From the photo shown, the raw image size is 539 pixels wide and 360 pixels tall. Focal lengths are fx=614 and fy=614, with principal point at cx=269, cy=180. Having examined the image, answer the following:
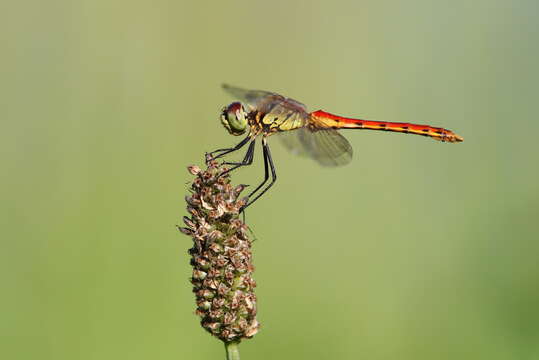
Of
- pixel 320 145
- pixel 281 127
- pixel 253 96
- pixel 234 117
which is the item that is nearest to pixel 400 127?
pixel 320 145

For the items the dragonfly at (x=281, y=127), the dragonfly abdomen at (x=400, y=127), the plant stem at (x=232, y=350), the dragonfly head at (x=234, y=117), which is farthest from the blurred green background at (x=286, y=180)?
the plant stem at (x=232, y=350)

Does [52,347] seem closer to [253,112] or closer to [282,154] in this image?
[253,112]

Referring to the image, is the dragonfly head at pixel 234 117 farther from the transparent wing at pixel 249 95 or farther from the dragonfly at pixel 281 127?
the transparent wing at pixel 249 95

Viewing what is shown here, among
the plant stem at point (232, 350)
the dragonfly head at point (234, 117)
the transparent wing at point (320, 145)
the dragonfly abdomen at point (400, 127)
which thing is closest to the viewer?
the plant stem at point (232, 350)

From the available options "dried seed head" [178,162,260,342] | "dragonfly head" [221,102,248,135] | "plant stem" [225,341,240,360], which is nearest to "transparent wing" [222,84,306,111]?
"dragonfly head" [221,102,248,135]

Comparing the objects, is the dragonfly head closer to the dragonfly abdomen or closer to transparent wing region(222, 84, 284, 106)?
transparent wing region(222, 84, 284, 106)

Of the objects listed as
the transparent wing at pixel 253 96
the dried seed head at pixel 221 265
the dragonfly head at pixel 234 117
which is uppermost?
the transparent wing at pixel 253 96
